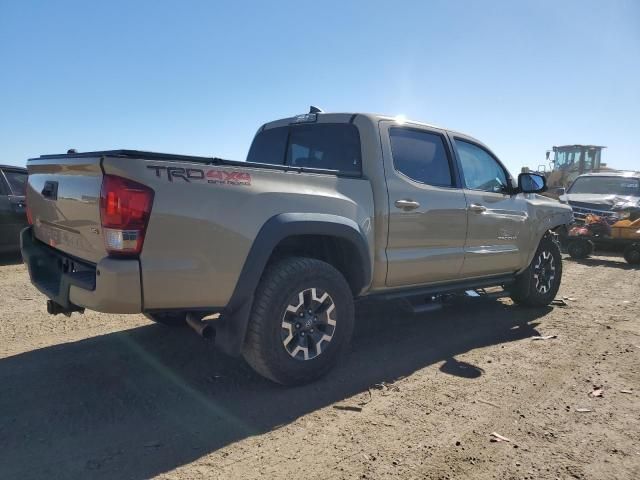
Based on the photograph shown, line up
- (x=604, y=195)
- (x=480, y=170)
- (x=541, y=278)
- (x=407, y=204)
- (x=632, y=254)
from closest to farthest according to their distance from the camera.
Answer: (x=407, y=204) → (x=480, y=170) → (x=541, y=278) → (x=632, y=254) → (x=604, y=195)

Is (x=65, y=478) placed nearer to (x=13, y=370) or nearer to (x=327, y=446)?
(x=327, y=446)

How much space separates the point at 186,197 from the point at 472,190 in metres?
3.10

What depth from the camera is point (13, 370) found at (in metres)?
3.59

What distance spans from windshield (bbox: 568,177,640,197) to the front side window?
8.63 metres

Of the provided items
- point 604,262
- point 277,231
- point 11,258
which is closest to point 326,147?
point 277,231

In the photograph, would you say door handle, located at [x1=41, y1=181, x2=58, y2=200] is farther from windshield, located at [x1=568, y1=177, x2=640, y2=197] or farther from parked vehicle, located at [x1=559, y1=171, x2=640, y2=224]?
windshield, located at [x1=568, y1=177, x2=640, y2=197]

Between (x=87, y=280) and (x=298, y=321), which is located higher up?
(x=87, y=280)

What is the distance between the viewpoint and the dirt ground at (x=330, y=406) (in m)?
2.50

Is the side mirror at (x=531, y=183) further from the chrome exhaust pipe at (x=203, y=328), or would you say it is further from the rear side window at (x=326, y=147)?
the chrome exhaust pipe at (x=203, y=328)

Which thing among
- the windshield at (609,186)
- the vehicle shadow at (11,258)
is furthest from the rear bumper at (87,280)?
the windshield at (609,186)

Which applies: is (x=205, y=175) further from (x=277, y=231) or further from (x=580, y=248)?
(x=580, y=248)

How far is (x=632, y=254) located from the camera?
9680 millimetres

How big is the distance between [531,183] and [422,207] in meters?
2.03

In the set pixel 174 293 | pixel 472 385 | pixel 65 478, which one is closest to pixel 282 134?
pixel 174 293
